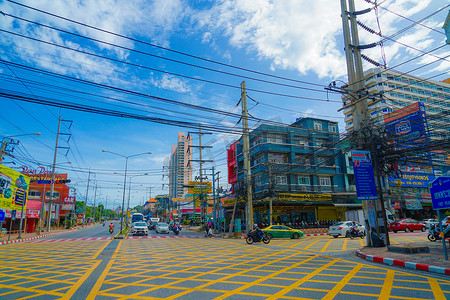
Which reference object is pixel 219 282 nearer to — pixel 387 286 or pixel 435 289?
pixel 387 286

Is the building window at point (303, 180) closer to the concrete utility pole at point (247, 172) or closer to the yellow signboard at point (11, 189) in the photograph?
the concrete utility pole at point (247, 172)

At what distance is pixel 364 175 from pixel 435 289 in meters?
8.70

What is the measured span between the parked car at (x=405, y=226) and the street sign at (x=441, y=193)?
21.8 metres

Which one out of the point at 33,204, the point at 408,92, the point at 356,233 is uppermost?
the point at 408,92

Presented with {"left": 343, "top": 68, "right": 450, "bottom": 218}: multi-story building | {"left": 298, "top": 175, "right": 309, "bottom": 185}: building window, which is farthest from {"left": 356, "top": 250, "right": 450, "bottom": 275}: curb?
{"left": 298, "top": 175, "right": 309, "bottom": 185}: building window

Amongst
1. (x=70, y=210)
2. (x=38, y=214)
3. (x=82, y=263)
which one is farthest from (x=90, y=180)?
(x=82, y=263)

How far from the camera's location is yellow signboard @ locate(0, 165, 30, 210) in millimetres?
27016

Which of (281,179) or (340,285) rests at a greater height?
(281,179)

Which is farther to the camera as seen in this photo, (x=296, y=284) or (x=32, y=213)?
(x=32, y=213)

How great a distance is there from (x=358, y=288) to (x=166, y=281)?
16.1ft

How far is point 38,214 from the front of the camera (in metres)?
38.6

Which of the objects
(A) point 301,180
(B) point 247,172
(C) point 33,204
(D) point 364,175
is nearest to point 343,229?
(B) point 247,172

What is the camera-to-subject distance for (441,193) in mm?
10188

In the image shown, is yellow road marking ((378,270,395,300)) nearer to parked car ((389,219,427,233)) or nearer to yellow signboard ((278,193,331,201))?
yellow signboard ((278,193,331,201))
